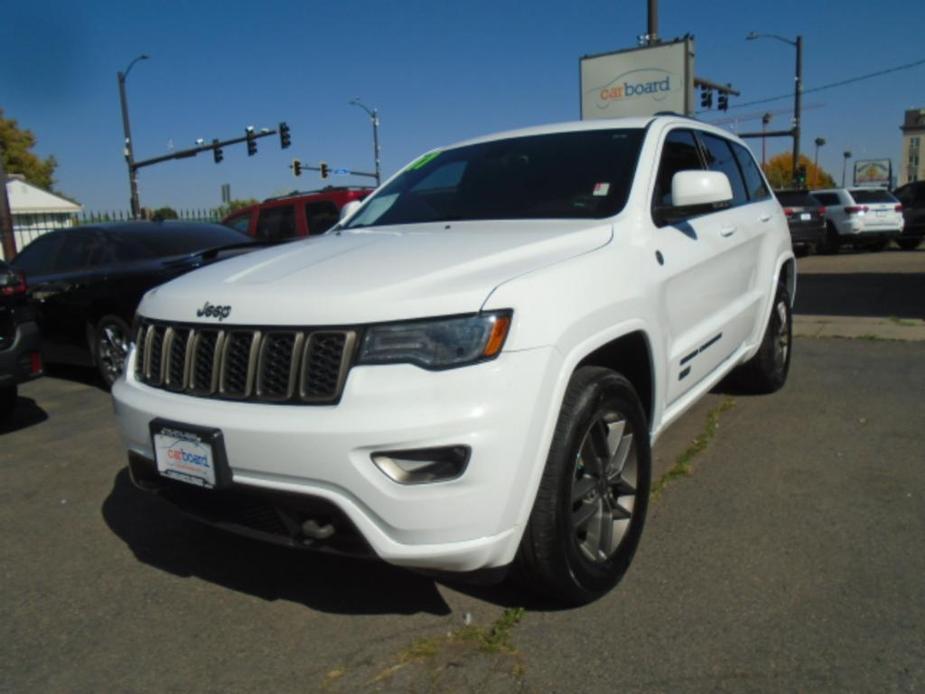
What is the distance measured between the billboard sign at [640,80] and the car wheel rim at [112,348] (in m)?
12.6

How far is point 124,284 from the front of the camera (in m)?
6.34

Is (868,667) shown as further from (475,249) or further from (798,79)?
(798,79)

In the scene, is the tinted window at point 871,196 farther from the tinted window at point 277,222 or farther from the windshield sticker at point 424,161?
the windshield sticker at point 424,161

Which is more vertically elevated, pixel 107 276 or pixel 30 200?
pixel 30 200

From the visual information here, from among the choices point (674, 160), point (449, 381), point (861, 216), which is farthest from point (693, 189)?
point (861, 216)

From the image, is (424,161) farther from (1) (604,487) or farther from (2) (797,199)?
(2) (797,199)

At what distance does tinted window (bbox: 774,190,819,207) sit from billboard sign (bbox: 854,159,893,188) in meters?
54.1

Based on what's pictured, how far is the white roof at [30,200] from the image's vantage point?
49969 mm

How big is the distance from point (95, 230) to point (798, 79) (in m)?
32.8

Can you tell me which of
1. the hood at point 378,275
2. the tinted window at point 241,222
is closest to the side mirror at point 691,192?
the hood at point 378,275

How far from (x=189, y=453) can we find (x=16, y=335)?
3403mm

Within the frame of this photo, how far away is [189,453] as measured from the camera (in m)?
2.50

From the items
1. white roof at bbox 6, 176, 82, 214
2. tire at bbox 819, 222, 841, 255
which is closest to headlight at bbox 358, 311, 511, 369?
tire at bbox 819, 222, 841, 255

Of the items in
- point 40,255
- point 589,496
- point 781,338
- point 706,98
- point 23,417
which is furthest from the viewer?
point 706,98
